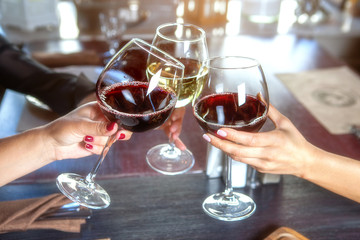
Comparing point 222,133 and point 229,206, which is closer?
point 222,133

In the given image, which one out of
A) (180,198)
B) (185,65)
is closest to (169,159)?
(180,198)

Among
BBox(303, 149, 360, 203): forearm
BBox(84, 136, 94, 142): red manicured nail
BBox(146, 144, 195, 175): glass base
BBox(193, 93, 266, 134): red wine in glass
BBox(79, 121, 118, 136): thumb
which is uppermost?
BBox(193, 93, 266, 134): red wine in glass

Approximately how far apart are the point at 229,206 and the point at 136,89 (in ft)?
1.24

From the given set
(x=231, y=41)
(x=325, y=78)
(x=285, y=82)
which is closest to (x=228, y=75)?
(x=285, y=82)

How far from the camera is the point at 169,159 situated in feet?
4.13

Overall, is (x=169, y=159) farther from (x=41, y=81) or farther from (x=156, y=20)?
(x=156, y=20)

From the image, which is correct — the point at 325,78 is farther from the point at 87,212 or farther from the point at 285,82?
the point at 87,212

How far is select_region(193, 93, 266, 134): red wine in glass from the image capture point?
0.92 meters

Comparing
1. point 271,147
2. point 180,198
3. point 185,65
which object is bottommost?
point 180,198

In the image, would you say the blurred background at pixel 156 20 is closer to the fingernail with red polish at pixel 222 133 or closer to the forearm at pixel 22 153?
the forearm at pixel 22 153

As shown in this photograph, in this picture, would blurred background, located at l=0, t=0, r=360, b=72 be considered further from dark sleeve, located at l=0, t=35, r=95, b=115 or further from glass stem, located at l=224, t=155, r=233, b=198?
glass stem, located at l=224, t=155, r=233, b=198

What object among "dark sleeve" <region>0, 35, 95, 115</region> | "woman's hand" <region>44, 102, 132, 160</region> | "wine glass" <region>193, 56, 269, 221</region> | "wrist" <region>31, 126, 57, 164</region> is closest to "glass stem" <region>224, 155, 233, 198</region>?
"wine glass" <region>193, 56, 269, 221</region>

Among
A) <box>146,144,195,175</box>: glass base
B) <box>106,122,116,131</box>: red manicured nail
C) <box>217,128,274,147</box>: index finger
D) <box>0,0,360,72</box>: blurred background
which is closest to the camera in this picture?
<box>217,128,274,147</box>: index finger

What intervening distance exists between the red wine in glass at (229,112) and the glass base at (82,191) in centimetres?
32
